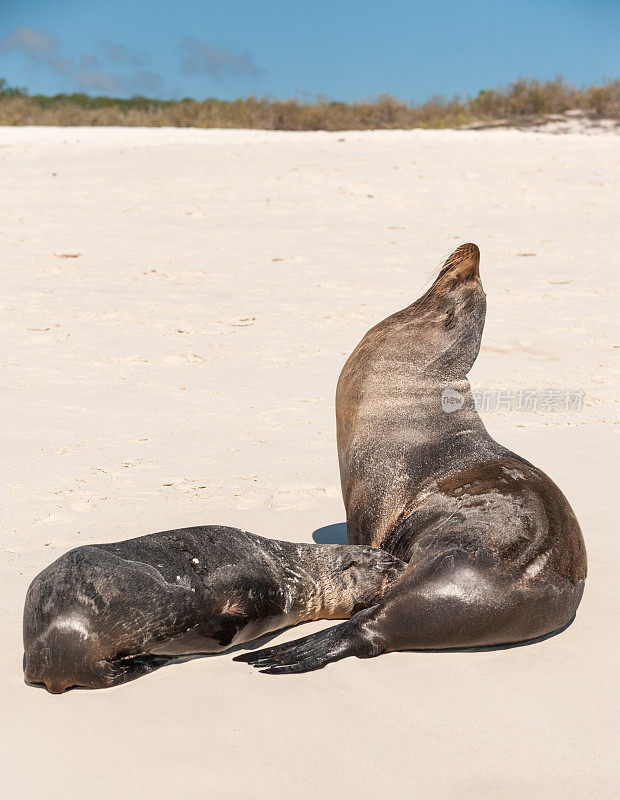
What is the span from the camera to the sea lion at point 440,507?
309 cm

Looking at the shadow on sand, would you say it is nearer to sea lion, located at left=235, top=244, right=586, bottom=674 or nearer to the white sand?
→ the white sand

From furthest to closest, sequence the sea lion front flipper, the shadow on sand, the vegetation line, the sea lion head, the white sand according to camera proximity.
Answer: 1. the vegetation line
2. the shadow on sand
3. the sea lion head
4. the sea lion front flipper
5. the white sand

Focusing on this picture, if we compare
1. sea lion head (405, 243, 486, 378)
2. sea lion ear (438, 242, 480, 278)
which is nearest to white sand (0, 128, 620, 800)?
sea lion head (405, 243, 486, 378)

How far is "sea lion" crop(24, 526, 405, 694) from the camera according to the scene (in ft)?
9.45

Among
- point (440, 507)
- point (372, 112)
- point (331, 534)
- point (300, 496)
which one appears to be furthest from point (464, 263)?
point (372, 112)

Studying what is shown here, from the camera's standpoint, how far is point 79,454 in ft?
17.1

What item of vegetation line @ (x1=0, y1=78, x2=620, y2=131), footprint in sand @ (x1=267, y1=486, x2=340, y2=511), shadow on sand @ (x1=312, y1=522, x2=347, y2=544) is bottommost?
shadow on sand @ (x1=312, y1=522, x2=347, y2=544)

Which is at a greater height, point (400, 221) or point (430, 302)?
point (400, 221)

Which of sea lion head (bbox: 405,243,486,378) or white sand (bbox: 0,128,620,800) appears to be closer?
white sand (bbox: 0,128,620,800)

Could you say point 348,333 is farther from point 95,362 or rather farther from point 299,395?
point 95,362

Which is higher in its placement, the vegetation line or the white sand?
the vegetation line

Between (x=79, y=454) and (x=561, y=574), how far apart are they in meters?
2.90

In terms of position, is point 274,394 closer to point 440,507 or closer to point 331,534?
point 331,534

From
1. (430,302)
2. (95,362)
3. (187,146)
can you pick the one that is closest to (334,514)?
(430,302)
